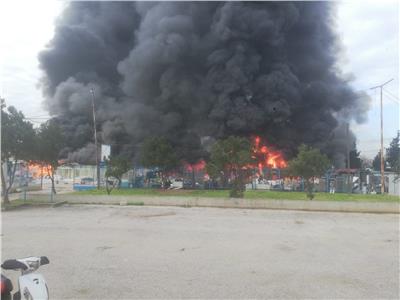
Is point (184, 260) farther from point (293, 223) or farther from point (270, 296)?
point (293, 223)

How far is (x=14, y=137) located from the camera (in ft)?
58.9

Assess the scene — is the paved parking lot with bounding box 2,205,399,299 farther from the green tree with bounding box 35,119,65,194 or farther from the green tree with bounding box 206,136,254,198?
the green tree with bounding box 35,119,65,194

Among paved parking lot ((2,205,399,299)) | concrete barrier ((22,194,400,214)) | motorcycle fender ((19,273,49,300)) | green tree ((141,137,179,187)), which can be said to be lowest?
paved parking lot ((2,205,399,299))

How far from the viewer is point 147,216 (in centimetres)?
1391

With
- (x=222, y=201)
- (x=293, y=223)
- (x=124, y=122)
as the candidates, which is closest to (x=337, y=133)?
(x=124, y=122)

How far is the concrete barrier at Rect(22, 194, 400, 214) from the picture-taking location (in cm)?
1616

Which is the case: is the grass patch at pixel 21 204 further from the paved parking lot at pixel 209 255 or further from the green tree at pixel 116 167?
the green tree at pixel 116 167

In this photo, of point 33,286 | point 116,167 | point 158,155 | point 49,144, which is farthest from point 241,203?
point 33,286

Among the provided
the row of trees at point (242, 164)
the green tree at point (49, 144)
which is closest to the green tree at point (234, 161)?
the row of trees at point (242, 164)

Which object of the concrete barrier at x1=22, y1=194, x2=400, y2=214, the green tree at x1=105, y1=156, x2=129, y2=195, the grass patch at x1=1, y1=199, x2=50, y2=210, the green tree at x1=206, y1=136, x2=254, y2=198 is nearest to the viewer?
the concrete barrier at x1=22, y1=194, x2=400, y2=214

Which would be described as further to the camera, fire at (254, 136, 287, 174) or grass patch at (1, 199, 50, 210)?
fire at (254, 136, 287, 174)

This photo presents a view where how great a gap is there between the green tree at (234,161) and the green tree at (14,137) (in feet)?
27.8

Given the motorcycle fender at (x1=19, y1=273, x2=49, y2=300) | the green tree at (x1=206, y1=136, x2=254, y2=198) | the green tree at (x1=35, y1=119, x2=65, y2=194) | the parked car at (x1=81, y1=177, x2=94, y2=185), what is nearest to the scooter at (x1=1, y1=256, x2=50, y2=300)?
the motorcycle fender at (x1=19, y1=273, x2=49, y2=300)

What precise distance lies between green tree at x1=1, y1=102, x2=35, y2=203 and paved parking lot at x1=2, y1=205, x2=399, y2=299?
534 centimetres
